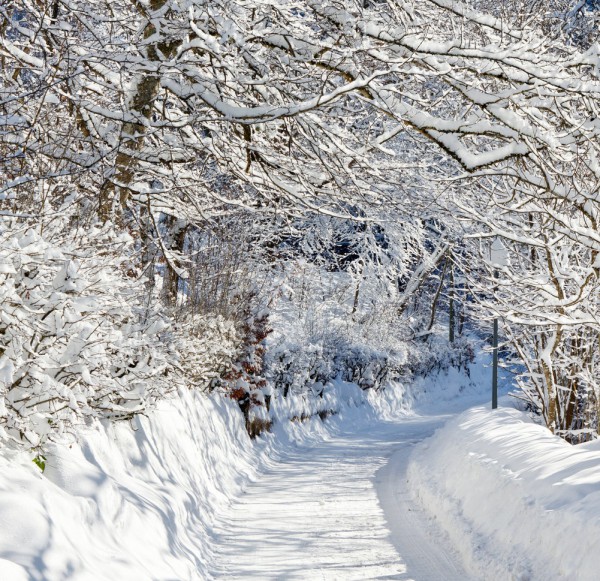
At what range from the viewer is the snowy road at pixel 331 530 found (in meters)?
6.63

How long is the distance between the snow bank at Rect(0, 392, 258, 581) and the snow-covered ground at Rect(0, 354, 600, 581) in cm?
1

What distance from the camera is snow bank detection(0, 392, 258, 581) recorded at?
3.95 meters

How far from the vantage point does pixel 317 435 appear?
17.6 meters

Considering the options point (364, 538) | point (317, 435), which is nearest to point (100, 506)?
point (364, 538)

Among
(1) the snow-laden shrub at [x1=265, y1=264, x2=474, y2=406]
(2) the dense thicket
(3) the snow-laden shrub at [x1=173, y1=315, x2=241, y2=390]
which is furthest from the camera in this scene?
(1) the snow-laden shrub at [x1=265, y1=264, x2=474, y2=406]

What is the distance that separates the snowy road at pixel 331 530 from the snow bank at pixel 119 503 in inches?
17.1

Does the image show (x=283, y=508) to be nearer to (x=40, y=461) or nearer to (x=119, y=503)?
(x=119, y=503)

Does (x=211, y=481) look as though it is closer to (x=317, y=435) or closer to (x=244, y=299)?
(x=244, y=299)

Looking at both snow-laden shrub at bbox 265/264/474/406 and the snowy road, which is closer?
the snowy road

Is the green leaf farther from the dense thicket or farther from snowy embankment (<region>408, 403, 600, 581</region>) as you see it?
snowy embankment (<region>408, 403, 600, 581</region>)

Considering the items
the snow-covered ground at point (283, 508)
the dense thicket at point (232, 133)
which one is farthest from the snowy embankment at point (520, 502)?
the dense thicket at point (232, 133)

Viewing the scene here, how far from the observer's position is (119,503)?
5445mm

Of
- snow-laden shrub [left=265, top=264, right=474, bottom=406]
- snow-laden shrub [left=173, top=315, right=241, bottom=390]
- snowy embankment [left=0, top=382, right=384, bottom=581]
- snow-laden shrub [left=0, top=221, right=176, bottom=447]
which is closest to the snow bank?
snowy embankment [left=0, top=382, right=384, bottom=581]

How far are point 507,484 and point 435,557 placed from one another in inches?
42.1
